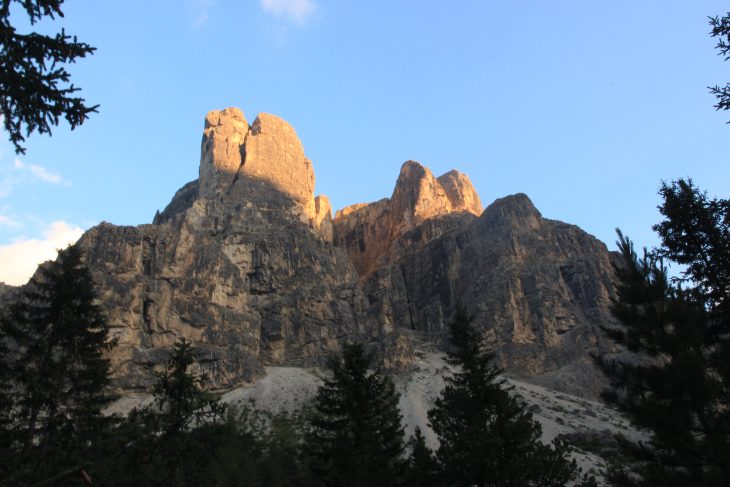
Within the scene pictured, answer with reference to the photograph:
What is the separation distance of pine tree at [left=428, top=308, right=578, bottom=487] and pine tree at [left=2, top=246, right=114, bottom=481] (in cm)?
1319

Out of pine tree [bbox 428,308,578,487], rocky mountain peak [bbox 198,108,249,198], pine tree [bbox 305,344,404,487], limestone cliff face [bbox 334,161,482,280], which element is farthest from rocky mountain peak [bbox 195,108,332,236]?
pine tree [bbox 428,308,578,487]

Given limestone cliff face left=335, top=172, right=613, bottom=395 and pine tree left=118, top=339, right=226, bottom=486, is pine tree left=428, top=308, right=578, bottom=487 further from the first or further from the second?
limestone cliff face left=335, top=172, right=613, bottom=395

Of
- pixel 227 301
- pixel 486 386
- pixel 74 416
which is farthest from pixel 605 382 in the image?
pixel 74 416

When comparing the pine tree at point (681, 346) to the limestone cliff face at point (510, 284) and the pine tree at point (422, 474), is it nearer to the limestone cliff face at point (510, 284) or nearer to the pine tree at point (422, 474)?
the pine tree at point (422, 474)

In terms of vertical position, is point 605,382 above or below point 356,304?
below

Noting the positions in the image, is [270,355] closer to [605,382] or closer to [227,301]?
[227,301]

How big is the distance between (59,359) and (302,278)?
9556 cm

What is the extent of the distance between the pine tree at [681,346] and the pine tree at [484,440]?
498cm

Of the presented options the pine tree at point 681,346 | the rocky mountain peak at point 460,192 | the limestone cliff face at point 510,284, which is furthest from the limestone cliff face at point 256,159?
the pine tree at point 681,346

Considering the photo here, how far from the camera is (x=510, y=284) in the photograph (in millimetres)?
112500

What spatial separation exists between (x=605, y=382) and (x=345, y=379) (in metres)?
75.6

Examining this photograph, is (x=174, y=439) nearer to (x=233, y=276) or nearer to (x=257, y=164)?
(x=233, y=276)

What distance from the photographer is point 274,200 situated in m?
130

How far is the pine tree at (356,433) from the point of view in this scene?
2316cm
